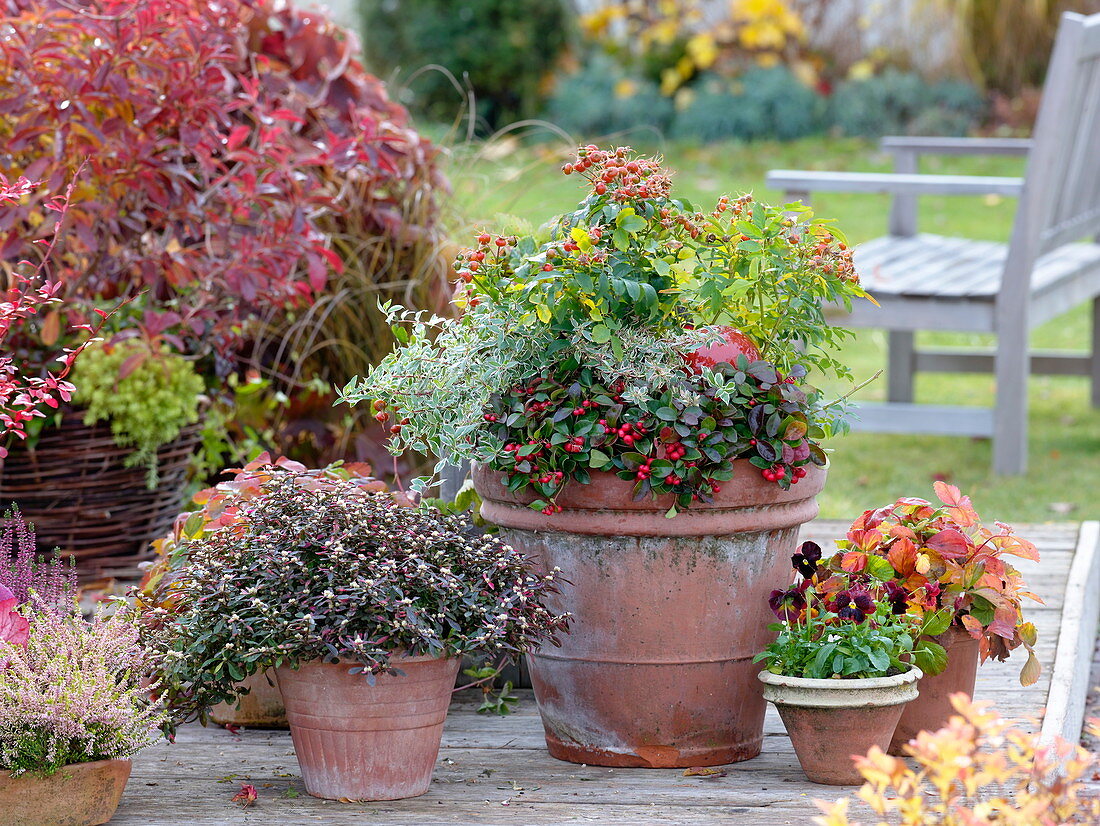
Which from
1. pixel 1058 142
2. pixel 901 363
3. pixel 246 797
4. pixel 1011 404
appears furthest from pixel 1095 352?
pixel 246 797

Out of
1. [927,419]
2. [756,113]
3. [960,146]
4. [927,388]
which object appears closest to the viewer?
[927,419]

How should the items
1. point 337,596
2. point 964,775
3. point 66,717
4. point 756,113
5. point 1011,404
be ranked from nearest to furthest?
1. point 964,775
2. point 66,717
3. point 337,596
4. point 1011,404
5. point 756,113

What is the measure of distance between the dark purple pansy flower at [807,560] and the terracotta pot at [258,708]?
100 centimetres

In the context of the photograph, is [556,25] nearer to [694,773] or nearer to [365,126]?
[365,126]

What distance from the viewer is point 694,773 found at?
7.62 ft

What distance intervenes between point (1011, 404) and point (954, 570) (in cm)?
273

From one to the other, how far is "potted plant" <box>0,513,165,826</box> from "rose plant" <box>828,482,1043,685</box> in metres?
1.20

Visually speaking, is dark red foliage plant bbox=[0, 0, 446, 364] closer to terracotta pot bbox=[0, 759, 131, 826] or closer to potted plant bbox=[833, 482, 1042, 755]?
terracotta pot bbox=[0, 759, 131, 826]

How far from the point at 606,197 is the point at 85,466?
1754 mm

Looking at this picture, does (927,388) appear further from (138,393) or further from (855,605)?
(855,605)

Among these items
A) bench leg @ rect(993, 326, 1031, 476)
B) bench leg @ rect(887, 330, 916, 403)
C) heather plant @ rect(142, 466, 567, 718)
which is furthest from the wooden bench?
heather plant @ rect(142, 466, 567, 718)

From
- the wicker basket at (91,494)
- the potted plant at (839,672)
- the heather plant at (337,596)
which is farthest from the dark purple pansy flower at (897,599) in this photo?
the wicker basket at (91,494)

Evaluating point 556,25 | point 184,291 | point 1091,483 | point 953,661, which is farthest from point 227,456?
point 556,25

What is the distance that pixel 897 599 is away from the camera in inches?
90.6
